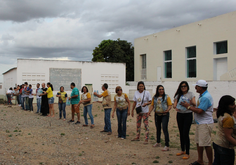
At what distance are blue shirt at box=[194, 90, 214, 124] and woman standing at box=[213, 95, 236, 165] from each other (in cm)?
83

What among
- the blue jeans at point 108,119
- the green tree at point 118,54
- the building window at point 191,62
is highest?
the green tree at point 118,54

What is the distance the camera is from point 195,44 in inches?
875

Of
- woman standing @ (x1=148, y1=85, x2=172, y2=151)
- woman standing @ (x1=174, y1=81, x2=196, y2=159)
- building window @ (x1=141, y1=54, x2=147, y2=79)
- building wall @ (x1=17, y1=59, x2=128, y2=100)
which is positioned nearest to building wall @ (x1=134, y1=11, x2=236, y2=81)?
building window @ (x1=141, y1=54, x2=147, y2=79)

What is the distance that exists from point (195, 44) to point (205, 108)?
61.7 feet

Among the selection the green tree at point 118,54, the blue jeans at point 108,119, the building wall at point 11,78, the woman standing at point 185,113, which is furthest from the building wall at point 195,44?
the woman standing at point 185,113

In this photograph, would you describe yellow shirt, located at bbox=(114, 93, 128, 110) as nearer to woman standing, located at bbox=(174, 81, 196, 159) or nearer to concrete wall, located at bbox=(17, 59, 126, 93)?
woman standing, located at bbox=(174, 81, 196, 159)

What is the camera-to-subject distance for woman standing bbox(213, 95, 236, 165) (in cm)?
369

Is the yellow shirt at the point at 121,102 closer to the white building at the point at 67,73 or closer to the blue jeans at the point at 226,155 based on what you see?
the blue jeans at the point at 226,155

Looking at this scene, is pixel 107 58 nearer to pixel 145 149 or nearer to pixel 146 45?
pixel 146 45

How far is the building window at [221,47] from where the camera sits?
19.9 m

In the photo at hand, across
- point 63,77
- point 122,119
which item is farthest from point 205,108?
point 63,77

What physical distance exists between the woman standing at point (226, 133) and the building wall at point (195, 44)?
638 inches

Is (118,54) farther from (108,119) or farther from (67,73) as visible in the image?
(108,119)

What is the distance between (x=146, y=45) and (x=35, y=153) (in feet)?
76.4
